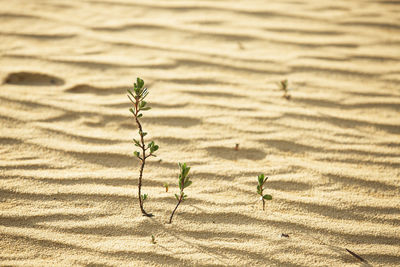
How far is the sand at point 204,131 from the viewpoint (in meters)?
2.01

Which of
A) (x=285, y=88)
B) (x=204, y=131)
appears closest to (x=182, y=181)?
(x=204, y=131)

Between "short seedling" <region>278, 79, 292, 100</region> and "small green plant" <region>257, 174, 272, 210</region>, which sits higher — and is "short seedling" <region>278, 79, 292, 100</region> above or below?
above

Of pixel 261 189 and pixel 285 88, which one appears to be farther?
pixel 285 88

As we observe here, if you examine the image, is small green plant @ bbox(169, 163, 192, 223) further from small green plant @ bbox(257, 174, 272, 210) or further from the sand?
small green plant @ bbox(257, 174, 272, 210)

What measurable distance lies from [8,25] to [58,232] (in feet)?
7.98

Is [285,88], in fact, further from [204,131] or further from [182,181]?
[182,181]

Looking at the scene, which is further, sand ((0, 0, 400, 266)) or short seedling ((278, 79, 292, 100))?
short seedling ((278, 79, 292, 100))

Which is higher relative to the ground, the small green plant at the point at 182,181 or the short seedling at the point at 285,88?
the short seedling at the point at 285,88

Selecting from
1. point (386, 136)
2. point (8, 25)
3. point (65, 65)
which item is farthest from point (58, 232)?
point (8, 25)

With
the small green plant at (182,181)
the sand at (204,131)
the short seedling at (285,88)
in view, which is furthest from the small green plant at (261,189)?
the short seedling at (285,88)

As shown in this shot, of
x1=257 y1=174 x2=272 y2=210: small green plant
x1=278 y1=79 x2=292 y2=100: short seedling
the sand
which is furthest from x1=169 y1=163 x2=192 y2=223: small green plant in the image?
x1=278 y1=79 x2=292 y2=100: short seedling

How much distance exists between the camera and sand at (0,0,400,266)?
6.59 feet

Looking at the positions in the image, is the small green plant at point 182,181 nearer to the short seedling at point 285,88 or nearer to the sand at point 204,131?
the sand at point 204,131

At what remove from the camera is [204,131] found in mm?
2744
